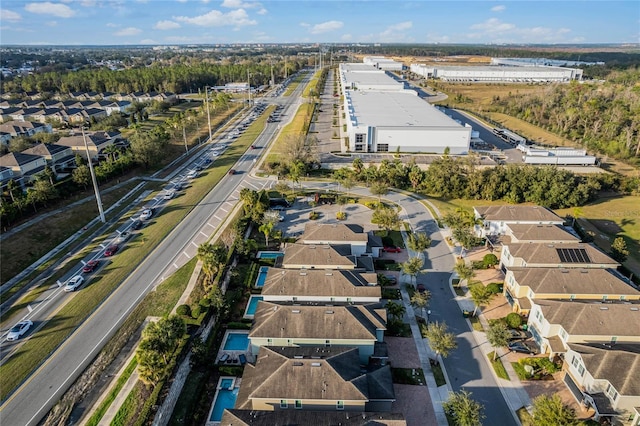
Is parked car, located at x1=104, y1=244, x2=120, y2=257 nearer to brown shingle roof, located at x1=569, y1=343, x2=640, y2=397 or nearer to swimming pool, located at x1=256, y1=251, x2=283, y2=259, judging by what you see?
swimming pool, located at x1=256, y1=251, x2=283, y2=259

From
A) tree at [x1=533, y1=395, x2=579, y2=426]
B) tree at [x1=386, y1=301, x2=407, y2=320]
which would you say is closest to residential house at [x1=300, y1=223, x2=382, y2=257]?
tree at [x1=386, y1=301, x2=407, y2=320]

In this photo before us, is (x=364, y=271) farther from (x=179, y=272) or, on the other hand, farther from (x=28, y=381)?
(x=28, y=381)

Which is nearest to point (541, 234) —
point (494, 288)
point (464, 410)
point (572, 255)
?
point (572, 255)

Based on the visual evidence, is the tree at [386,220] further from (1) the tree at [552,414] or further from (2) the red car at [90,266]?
(2) the red car at [90,266]

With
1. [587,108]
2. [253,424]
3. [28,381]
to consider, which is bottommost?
[28,381]

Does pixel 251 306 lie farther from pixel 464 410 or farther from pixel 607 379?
pixel 607 379

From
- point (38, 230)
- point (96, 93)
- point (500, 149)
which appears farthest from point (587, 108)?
point (96, 93)

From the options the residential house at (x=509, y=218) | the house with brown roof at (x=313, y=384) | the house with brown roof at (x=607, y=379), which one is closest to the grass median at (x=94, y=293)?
the house with brown roof at (x=313, y=384)
